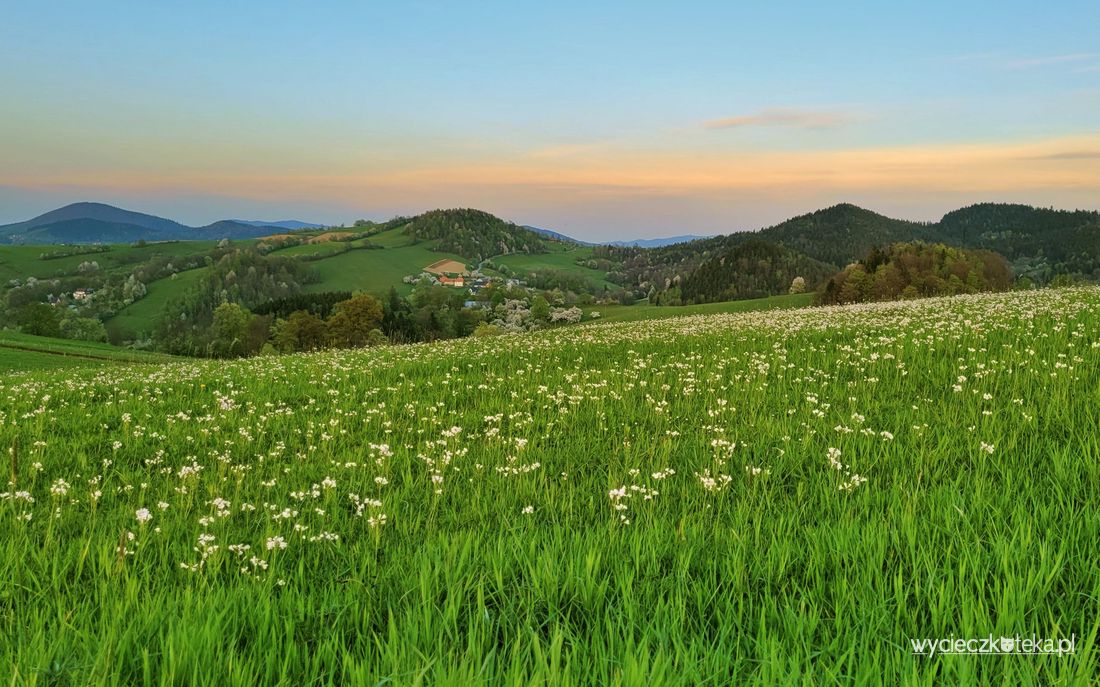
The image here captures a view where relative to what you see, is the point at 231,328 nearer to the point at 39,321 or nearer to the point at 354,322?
the point at 354,322

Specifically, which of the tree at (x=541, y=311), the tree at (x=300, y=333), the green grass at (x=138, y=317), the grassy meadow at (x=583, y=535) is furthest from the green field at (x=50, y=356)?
the green grass at (x=138, y=317)

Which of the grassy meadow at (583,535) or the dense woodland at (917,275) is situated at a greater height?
the dense woodland at (917,275)

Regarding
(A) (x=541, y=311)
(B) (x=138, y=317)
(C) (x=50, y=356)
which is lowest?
(C) (x=50, y=356)

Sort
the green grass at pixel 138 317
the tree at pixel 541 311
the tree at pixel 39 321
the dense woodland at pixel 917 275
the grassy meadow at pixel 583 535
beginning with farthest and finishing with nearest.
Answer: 1. the green grass at pixel 138 317
2. the tree at pixel 541 311
3. the tree at pixel 39 321
4. the dense woodland at pixel 917 275
5. the grassy meadow at pixel 583 535

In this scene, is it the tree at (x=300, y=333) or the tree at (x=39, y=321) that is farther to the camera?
the tree at (x=300, y=333)

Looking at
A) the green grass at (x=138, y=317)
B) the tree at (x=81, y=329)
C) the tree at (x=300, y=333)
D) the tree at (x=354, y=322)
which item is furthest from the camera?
the green grass at (x=138, y=317)

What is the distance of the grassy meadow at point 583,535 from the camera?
102 inches

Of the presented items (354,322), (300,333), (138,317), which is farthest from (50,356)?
(138,317)

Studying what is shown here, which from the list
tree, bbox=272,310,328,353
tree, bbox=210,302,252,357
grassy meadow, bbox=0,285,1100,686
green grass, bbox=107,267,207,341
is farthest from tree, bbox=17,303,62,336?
grassy meadow, bbox=0,285,1100,686

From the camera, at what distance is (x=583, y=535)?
413 centimetres

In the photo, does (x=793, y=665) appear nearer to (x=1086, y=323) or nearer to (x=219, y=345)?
(x=1086, y=323)

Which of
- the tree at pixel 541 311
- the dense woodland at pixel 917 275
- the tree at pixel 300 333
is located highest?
the dense woodland at pixel 917 275

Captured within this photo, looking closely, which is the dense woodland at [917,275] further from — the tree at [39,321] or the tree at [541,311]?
the tree at [39,321]

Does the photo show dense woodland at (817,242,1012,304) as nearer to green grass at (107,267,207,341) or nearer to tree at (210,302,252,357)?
tree at (210,302,252,357)
